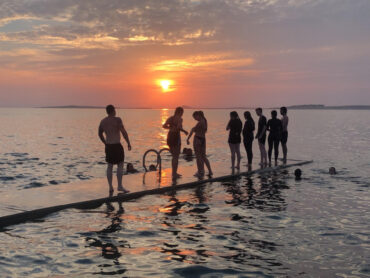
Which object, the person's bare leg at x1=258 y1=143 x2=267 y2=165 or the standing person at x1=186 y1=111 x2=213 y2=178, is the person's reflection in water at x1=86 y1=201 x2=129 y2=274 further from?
the person's bare leg at x1=258 y1=143 x2=267 y2=165

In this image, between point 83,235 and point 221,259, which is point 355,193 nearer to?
point 221,259

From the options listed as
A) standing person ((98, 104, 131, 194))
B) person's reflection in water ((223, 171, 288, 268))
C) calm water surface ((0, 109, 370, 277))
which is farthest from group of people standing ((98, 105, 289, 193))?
person's reflection in water ((223, 171, 288, 268))

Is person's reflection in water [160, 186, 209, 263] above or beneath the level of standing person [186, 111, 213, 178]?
beneath

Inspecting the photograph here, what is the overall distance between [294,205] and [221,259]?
16.1ft

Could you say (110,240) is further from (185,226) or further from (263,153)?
(263,153)

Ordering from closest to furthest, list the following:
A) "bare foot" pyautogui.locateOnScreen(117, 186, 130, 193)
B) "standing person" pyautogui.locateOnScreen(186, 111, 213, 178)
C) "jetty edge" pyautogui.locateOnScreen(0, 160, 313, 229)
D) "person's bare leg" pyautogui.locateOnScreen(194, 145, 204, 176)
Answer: "jetty edge" pyautogui.locateOnScreen(0, 160, 313, 229) → "bare foot" pyautogui.locateOnScreen(117, 186, 130, 193) → "standing person" pyautogui.locateOnScreen(186, 111, 213, 178) → "person's bare leg" pyautogui.locateOnScreen(194, 145, 204, 176)

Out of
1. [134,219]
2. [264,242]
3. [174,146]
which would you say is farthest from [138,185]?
[264,242]

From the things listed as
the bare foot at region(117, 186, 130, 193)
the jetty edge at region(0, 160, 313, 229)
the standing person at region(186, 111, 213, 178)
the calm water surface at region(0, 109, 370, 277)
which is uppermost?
the standing person at region(186, 111, 213, 178)

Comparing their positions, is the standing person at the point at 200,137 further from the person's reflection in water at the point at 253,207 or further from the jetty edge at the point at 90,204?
the person's reflection in water at the point at 253,207

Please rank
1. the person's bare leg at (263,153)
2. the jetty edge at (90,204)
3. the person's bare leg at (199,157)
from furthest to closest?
the person's bare leg at (263,153) < the person's bare leg at (199,157) < the jetty edge at (90,204)

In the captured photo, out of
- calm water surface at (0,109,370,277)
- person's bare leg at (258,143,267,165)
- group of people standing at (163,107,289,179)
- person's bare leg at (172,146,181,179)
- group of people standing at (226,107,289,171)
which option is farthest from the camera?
person's bare leg at (258,143,267,165)

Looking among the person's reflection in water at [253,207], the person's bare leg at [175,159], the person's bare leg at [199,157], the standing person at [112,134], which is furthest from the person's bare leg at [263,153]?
the standing person at [112,134]

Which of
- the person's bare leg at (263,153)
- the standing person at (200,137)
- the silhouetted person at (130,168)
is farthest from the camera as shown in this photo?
the silhouetted person at (130,168)

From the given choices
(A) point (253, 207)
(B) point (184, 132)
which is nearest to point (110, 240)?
(A) point (253, 207)
